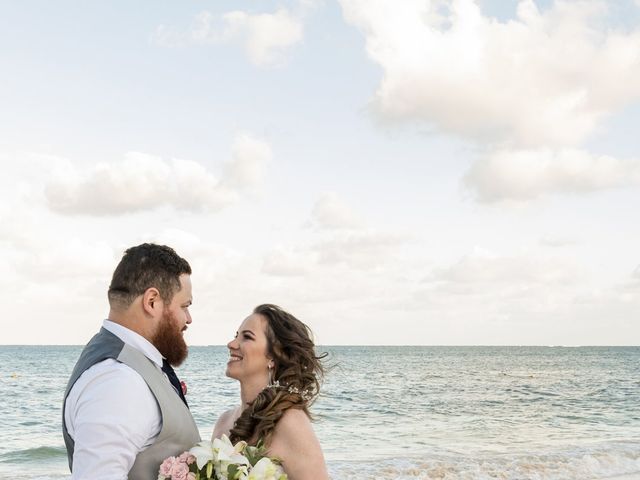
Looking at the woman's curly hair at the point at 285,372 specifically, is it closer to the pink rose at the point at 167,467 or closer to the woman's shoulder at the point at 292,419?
the woman's shoulder at the point at 292,419

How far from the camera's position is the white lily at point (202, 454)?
2994 millimetres

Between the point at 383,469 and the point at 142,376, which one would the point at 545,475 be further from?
the point at 142,376

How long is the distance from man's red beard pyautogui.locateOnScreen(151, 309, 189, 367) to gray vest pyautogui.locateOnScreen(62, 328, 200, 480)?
4.6 inches

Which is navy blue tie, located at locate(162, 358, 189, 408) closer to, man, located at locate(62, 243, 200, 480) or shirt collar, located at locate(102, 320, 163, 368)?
man, located at locate(62, 243, 200, 480)

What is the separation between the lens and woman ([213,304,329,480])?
14.0 ft

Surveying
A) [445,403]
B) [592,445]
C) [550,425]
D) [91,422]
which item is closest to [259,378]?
[91,422]

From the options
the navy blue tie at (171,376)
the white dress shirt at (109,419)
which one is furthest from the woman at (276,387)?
the white dress shirt at (109,419)

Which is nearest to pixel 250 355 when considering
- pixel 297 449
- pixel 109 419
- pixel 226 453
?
pixel 297 449

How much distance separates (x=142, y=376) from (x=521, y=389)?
123ft

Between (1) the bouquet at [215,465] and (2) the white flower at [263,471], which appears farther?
(2) the white flower at [263,471]

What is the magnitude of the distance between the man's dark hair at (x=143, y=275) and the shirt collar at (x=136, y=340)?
0.30 feet

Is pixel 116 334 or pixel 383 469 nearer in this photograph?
pixel 116 334

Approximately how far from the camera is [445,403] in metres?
30.2

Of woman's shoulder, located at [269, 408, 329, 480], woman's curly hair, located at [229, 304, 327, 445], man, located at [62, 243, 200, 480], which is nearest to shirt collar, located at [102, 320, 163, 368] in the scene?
man, located at [62, 243, 200, 480]
